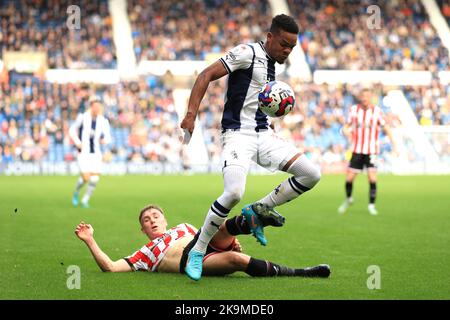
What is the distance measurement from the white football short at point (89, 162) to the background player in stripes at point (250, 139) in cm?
1040

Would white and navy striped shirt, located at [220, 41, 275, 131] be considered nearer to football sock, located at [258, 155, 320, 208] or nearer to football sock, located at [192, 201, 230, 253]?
football sock, located at [258, 155, 320, 208]

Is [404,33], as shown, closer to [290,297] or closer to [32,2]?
[32,2]

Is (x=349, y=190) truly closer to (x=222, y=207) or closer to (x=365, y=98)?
(x=365, y=98)

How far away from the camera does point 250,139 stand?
7801 millimetres

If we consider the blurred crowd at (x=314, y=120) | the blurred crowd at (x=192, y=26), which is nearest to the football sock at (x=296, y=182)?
the blurred crowd at (x=314, y=120)

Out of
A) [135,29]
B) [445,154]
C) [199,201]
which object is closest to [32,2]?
[135,29]

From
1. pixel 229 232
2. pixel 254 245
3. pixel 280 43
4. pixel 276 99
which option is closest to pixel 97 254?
pixel 229 232

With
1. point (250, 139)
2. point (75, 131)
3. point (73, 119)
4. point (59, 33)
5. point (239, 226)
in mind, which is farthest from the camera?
point (59, 33)

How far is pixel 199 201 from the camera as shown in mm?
18328

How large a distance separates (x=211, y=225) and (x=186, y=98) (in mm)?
30032

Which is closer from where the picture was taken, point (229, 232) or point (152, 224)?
point (229, 232)

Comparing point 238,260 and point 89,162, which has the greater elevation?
point 89,162

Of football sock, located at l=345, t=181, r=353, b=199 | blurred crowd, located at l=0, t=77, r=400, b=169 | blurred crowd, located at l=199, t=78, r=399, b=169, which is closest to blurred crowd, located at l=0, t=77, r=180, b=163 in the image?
blurred crowd, located at l=0, t=77, r=400, b=169
